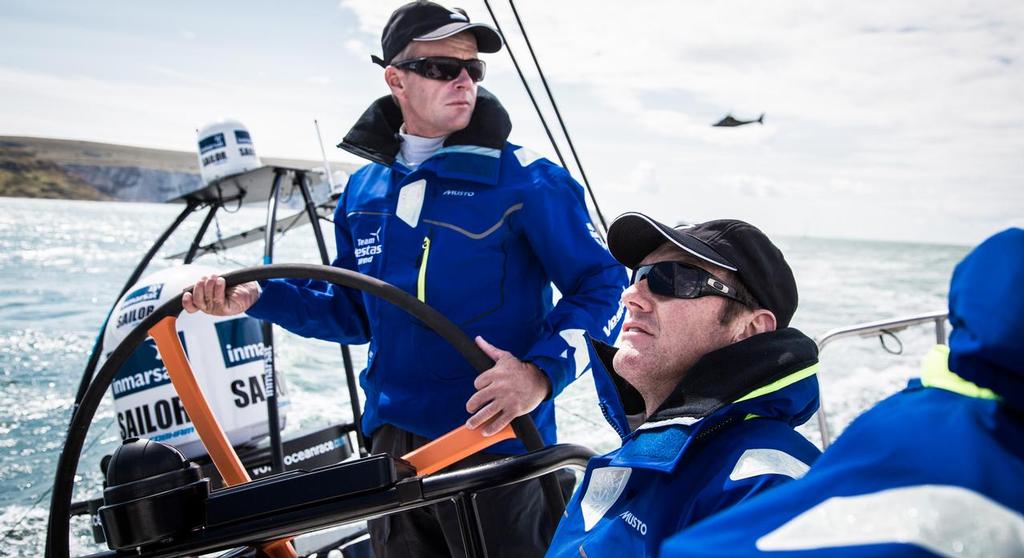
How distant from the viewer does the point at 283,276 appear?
4.48ft

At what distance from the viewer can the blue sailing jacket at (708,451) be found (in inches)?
33.9

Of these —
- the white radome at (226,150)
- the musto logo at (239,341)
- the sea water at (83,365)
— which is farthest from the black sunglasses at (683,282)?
the white radome at (226,150)

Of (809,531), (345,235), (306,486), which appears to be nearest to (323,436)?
(345,235)

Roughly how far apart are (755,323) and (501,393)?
1.46 feet

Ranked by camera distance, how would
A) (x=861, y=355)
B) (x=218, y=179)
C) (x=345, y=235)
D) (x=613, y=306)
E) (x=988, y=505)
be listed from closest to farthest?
(x=988, y=505), (x=613, y=306), (x=345, y=235), (x=218, y=179), (x=861, y=355)

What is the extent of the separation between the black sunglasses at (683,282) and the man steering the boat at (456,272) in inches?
12.7

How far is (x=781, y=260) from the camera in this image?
124 centimetres

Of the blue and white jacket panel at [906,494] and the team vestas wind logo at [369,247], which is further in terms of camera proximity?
the team vestas wind logo at [369,247]

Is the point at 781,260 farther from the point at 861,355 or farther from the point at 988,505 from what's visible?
the point at 861,355

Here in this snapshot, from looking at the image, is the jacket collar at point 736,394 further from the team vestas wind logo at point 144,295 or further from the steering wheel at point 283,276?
the team vestas wind logo at point 144,295

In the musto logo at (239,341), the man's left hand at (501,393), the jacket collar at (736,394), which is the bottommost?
the musto logo at (239,341)

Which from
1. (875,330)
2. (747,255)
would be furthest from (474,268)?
(875,330)

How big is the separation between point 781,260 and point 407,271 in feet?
2.74

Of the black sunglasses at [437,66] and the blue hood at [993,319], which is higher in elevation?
the black sunglasses at [437,66]
